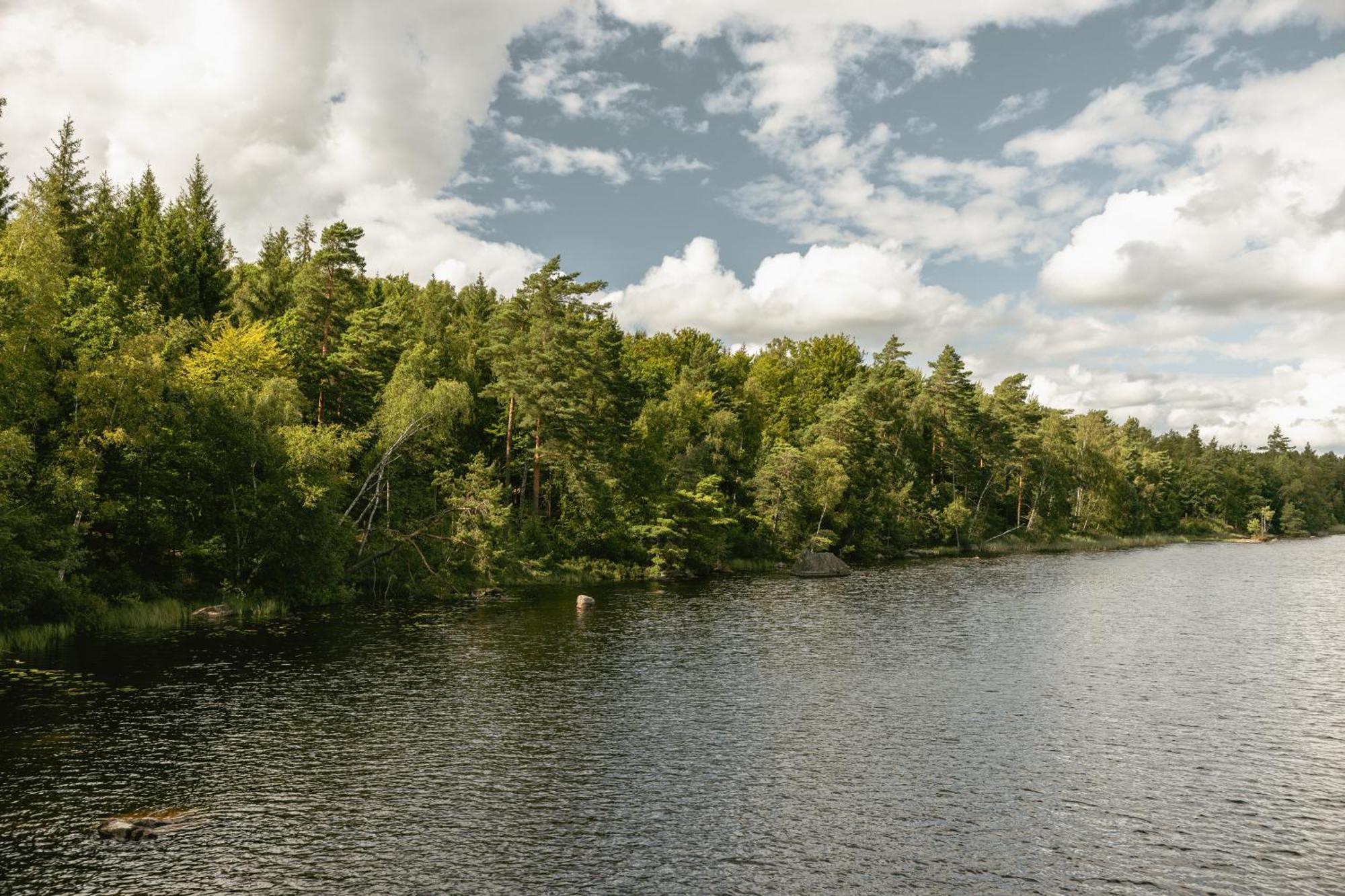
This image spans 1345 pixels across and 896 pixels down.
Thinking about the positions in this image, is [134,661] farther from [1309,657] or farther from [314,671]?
[1309,657]

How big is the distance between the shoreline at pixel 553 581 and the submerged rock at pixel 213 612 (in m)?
0.39

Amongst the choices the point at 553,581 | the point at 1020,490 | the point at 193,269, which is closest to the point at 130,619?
the point at 553,581

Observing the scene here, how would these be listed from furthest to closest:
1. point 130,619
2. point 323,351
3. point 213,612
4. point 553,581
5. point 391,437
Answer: point 323,351, point 553,581, point 391,437, point 213,612, point 130,619

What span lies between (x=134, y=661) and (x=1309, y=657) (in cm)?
5744

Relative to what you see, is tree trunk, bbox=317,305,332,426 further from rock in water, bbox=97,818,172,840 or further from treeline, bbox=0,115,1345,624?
rock in water, bbox=97,818,172,840

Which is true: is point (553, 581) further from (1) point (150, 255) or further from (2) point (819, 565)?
(1) point (150, 255)

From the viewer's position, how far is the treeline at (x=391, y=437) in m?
42.0

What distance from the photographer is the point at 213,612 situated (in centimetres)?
4691

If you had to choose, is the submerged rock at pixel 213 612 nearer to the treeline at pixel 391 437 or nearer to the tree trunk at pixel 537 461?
the treeline at pixel 391 437

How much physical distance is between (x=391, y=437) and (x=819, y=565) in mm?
46319

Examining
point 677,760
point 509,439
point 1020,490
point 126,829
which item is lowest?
point 677,760

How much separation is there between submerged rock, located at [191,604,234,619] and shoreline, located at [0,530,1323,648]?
388mm

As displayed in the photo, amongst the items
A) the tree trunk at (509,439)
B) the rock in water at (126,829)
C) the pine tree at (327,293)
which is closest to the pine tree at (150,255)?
the pine tree at (327,293)

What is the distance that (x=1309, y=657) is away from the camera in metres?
42.0
